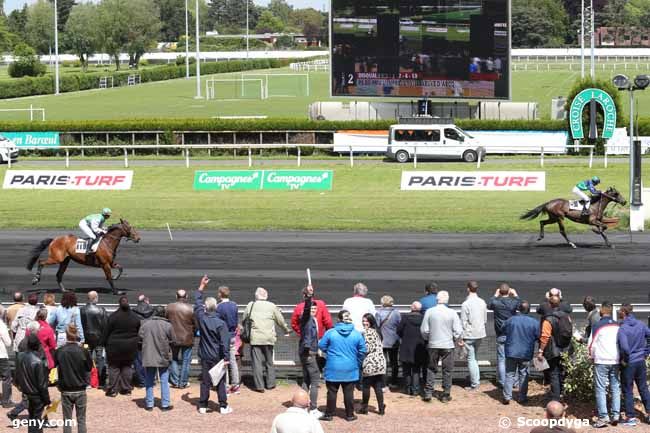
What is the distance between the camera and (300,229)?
91.5 feet

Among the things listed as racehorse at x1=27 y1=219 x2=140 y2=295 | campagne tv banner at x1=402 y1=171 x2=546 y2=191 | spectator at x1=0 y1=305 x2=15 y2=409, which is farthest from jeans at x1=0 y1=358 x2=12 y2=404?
campagne tv banner at x1=402 y1=171 x2=546 y2=191

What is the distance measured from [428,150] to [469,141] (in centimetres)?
201

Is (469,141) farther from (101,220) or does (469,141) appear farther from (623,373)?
(623,373)

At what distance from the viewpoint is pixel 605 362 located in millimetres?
11984

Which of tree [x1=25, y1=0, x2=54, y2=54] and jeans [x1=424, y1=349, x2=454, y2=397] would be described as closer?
jeans [x1=424, y1=349, x2=454, y2=397]

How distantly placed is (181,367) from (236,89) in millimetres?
71831

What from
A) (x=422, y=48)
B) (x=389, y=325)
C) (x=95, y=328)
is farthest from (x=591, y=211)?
(x=422, y=48)

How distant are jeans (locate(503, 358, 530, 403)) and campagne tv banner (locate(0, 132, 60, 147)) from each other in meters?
38.6

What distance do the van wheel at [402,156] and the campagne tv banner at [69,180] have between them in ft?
36.4

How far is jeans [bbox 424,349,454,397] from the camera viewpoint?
1299 centimetres

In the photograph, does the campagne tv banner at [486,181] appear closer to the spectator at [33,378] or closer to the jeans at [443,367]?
the jeans at [443,367]

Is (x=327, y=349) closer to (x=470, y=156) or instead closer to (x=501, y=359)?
(x=501, y=359)

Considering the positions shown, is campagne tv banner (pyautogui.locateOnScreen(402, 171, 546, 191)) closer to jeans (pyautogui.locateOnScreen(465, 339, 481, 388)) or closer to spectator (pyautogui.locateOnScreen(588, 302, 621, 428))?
jeans (pyautogui.locateOnScreen(465, 339, 481, 388))

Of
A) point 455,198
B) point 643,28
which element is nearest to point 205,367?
point 455,198
